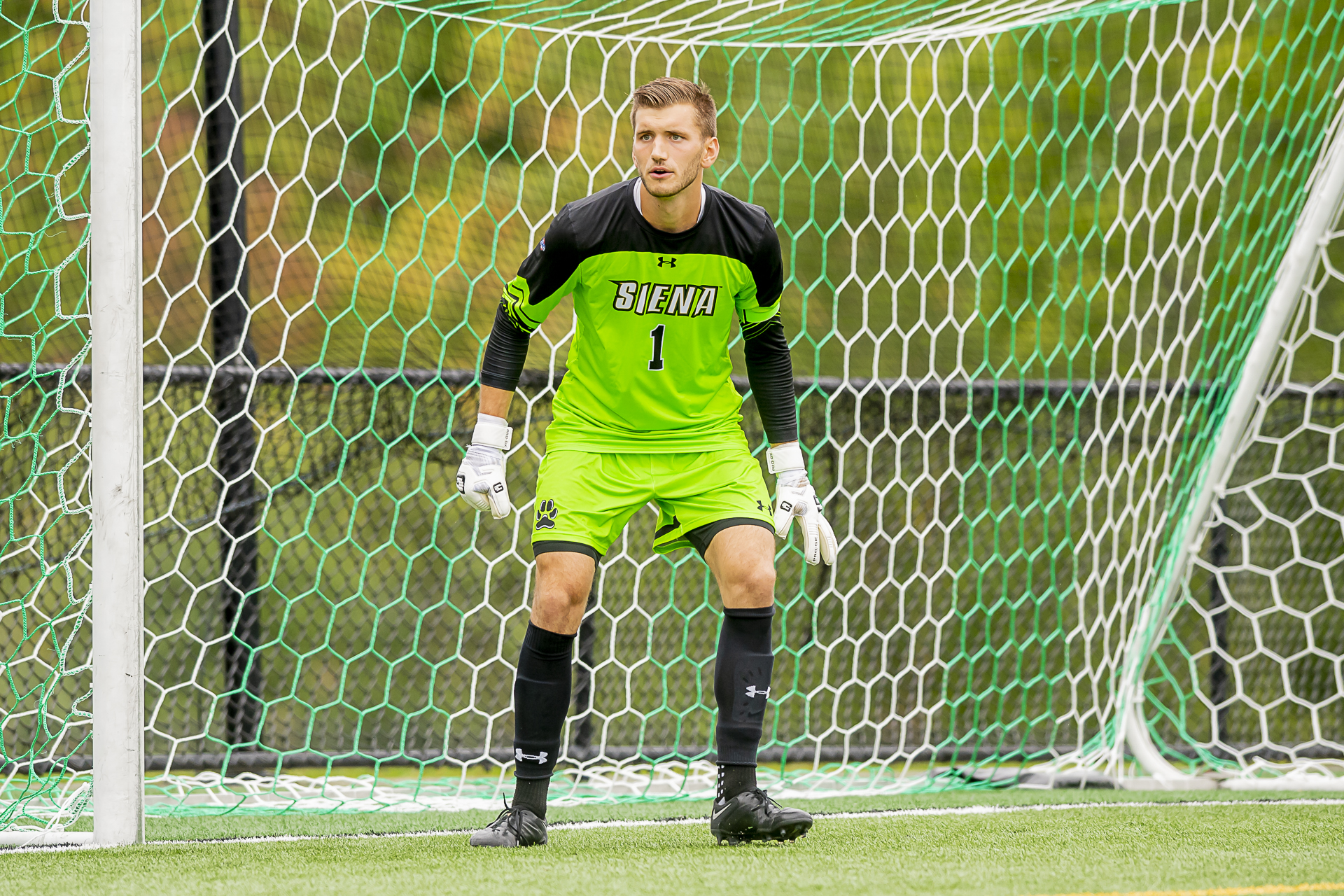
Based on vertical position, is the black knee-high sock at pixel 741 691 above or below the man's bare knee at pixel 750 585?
below

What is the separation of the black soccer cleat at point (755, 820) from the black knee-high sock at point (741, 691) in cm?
4

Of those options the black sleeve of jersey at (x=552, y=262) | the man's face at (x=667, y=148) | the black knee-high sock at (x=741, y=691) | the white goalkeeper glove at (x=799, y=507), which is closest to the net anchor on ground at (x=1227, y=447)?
the white goalkeeper glove at (x=799, y=507)

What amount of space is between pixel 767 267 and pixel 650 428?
17.1 inches

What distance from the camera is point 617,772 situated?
13.1ft

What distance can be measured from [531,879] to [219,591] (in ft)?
7.21

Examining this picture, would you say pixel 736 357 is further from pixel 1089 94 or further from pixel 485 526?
pixel 1089 94

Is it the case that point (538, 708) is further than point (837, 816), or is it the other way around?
point (837, 816)

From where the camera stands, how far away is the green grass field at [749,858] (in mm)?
2215

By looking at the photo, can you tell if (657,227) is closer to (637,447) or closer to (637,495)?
(637,447)

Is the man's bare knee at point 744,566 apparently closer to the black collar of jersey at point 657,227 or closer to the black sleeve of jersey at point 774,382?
the black sleeve of jersey at point 774,382

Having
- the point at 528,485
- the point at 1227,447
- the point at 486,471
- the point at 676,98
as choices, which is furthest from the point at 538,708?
the point at 1227,447

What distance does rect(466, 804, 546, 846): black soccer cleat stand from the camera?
103 inches

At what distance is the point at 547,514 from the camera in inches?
106

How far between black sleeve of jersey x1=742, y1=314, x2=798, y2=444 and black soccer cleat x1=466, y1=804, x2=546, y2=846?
0.99 m
